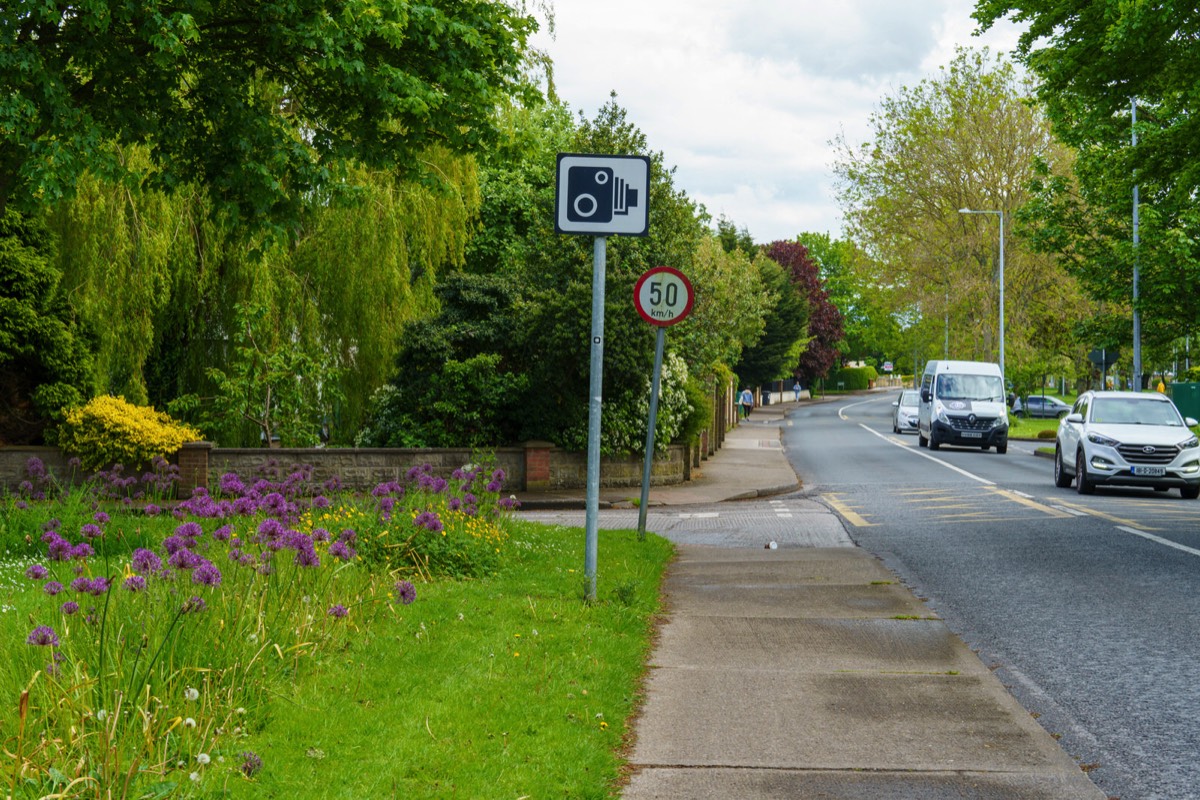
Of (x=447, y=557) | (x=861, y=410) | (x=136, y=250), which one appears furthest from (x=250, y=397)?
(x=861, y=410)

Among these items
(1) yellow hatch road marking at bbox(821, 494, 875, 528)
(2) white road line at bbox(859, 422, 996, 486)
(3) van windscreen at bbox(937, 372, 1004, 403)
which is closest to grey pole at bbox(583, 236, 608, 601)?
(1) yellow hatch road marking at bbox(821, 494, 875, 528)

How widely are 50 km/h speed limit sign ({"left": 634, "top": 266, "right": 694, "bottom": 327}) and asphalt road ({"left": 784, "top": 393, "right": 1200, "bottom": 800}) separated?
11.1 ft

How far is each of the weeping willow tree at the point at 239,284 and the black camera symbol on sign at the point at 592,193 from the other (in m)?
11.1

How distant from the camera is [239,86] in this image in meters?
13.6

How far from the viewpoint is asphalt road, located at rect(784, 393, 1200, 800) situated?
606 cm

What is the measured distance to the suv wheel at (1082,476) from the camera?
2177 centimetres

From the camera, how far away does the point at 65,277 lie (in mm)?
20469

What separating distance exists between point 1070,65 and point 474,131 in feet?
25.2

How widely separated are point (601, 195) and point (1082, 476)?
1546 cm

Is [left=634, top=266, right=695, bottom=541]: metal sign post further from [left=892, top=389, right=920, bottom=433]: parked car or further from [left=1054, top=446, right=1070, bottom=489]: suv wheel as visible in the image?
[left=892, top=389, right=920, bottom=433]: parked car

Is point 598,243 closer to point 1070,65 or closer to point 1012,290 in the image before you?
point 1070,65

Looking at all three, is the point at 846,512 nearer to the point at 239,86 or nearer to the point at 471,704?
the point at 239,86

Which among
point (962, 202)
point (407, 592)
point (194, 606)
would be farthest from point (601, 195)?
point (962, 202)

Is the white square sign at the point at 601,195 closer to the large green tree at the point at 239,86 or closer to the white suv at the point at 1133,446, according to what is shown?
the large green tree at the point at 239,86
